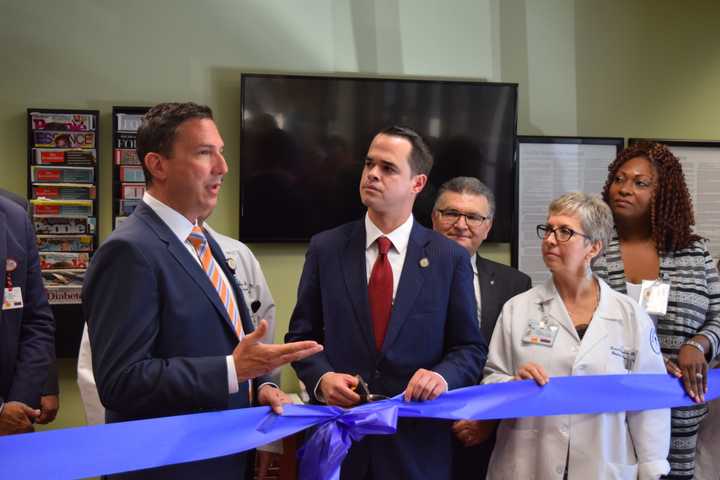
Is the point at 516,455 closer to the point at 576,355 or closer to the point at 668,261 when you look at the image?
the point at 576,355

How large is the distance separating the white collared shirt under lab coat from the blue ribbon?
77 millimetres

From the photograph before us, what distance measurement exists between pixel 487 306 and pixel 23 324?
1.82 meters

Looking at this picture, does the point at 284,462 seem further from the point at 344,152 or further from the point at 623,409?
the point at 344,152

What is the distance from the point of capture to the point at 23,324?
2.70 m

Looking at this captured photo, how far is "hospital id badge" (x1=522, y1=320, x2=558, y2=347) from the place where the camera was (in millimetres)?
2562

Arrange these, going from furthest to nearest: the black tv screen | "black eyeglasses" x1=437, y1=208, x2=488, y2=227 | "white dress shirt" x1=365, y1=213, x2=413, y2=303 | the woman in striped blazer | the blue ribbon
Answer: the black tv screen
"black eyeglasses" x1=437, y1=208, x2=488, y2=227
the woman in striped blazer
"white dress shirt" x1=365, y1=213, x2=413, y2=303
the blue ribbon

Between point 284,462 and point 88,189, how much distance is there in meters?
2.14

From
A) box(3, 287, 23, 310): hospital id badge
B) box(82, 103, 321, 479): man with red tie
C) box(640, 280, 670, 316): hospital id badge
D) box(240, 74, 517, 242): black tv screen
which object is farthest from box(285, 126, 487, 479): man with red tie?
box(240, 74, 517, 242): black tv screen

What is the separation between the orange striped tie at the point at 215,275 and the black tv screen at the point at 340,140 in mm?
2243

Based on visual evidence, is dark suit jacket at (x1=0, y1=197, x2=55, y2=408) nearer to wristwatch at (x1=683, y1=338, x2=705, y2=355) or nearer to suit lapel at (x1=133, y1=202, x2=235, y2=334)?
suit lapel at (x1=133, y1=202, x2=235, y2=334)

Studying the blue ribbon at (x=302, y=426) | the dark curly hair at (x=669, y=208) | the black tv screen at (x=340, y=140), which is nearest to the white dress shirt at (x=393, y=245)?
the blue ribbon at (x=302, y=426)

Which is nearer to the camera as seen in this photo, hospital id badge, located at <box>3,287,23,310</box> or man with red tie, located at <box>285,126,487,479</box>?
man with red tie, located at <box>285,126,487,479</box>

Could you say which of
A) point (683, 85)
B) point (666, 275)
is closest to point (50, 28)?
point (666, 275)

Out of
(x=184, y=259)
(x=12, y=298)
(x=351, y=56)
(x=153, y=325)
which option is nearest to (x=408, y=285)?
(x=184, y=259)
